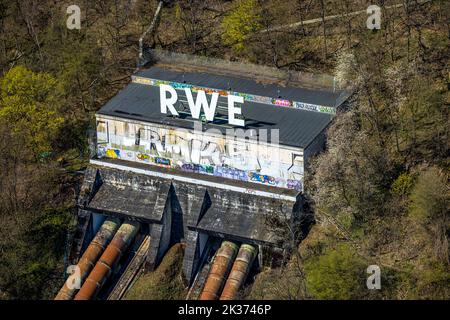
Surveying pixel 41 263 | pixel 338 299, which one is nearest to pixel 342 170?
pixel 338 299

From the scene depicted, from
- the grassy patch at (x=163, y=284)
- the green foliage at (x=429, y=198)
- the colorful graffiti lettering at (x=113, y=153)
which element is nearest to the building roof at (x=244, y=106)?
the colorful graffiti lettering at (x=113, y=153)

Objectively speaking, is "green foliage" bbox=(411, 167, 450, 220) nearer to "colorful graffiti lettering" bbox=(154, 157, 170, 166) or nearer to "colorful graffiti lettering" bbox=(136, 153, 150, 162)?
"colorful graffiti lettering" bbox=(154, 157, 170, 166)

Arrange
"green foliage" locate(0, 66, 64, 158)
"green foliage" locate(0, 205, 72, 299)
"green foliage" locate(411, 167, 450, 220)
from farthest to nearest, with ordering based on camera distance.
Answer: "green foliage" locate(0, 66, 64, 158) < "green foliage" locate(0, 205, 72, 299) < "green foliage" locate(411, 167, 450, 220)

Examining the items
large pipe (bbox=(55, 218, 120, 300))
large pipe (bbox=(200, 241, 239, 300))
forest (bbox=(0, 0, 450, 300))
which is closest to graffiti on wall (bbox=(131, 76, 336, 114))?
forest (bbox=(0, 0, 450, 300))

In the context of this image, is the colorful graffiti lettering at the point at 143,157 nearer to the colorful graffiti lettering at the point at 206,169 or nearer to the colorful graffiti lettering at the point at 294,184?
the colorful graffiti lettering at the point at 206,169

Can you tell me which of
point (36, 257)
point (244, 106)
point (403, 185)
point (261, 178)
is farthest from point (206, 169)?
point (403, 185)
